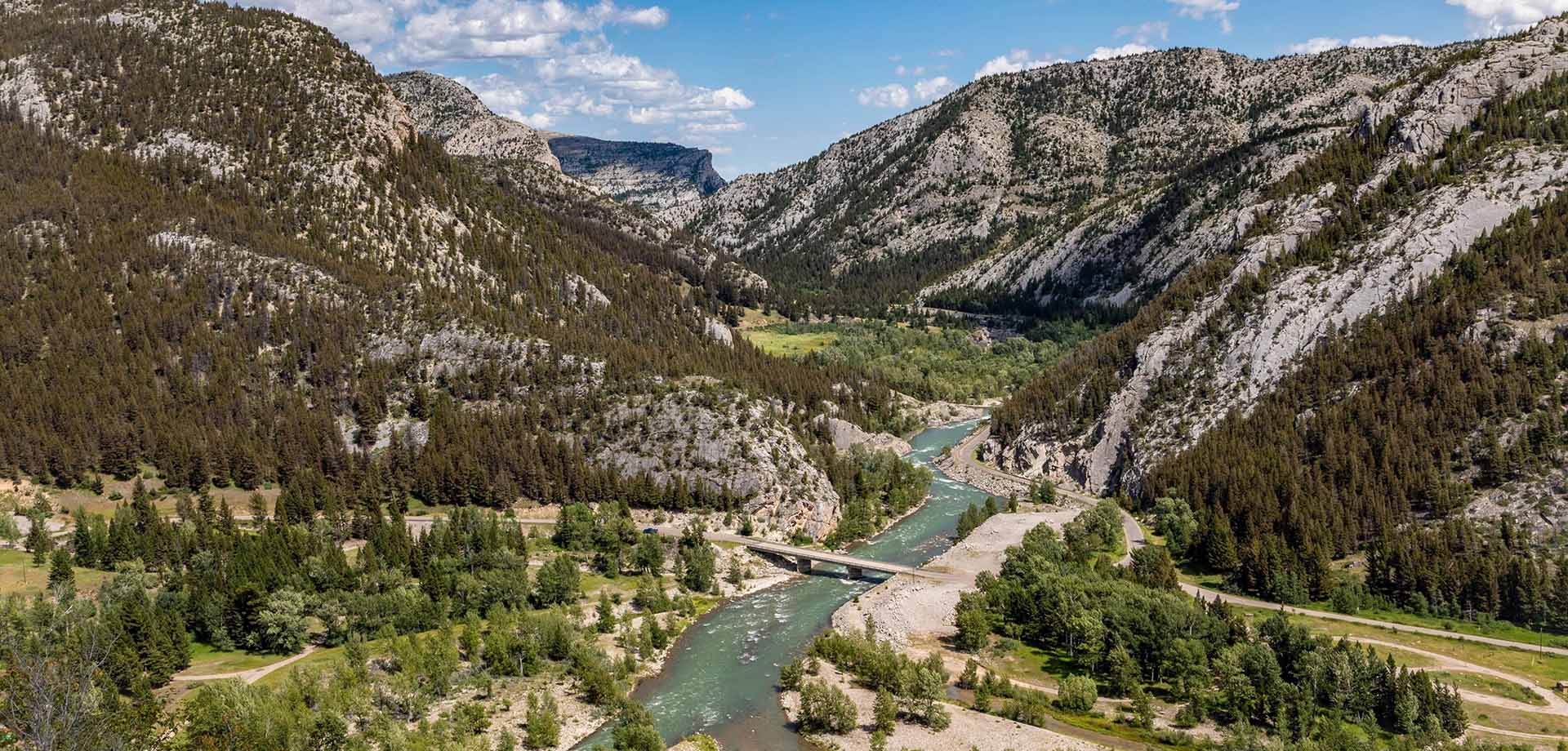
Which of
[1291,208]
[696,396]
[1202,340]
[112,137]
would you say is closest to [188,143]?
[112,137]

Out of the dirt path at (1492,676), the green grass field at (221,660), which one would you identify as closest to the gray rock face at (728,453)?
the green grass field at (221,660)

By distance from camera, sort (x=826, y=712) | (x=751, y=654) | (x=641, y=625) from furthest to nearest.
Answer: (x=641, y=625) < (x=751, y=654) < (x=826, y=712)

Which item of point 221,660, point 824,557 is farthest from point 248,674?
point 824,557

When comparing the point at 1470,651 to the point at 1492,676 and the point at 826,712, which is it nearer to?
the point at 1492,676

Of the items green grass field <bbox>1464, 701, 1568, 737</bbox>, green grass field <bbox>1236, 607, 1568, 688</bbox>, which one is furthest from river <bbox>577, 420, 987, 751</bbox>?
green grass field <bbox>1464, 701, 1568, 737</bbox>

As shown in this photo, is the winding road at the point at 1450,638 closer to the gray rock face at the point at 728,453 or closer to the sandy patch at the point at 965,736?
the sandy patch at the point at 965,736

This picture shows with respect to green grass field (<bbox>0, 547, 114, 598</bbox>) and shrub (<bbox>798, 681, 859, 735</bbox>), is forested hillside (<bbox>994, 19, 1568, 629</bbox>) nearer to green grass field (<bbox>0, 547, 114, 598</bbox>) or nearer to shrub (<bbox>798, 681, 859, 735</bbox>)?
shrub (<bbox>798, 681, 859, 735</bbox>)
